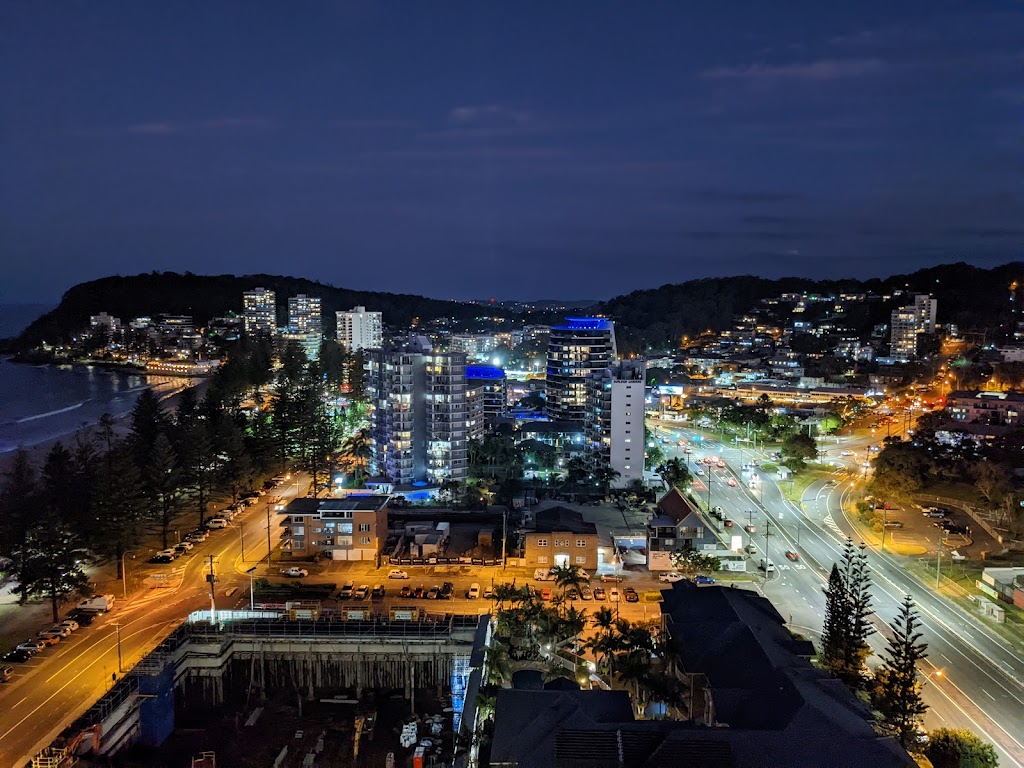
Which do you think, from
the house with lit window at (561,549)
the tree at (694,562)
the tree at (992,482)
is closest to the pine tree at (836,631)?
the tree at (694,562)

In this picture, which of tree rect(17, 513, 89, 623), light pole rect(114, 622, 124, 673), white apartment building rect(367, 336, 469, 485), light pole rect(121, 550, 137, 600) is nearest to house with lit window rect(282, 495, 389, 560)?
light pole rect(121, 550, 137, 600)

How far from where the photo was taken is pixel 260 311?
Result: 375ft

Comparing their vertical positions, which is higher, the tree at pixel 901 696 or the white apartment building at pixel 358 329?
the white apartment building at pixel 358 329

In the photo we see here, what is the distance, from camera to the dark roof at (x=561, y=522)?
22.3 metres

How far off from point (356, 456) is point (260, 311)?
277 ft

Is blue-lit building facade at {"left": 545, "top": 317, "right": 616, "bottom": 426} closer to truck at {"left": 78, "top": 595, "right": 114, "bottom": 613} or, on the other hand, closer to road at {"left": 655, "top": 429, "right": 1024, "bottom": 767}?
road at {"left": 655, "top": 429, "right": 1024, "bottom": 767}

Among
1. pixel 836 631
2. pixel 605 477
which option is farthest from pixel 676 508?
pixel 836 631

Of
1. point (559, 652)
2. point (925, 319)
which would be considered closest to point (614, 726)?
point (559, 652)

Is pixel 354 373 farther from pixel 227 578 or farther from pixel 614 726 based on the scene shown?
pixel 614 726

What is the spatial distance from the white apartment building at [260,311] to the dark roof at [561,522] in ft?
313

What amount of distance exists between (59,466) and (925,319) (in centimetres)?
7558

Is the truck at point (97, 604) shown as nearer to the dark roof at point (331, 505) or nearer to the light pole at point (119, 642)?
the light pole at point (119, 642)

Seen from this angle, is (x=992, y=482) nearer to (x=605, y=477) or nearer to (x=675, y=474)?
(x=675, y=474)

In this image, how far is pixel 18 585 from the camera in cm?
1956
